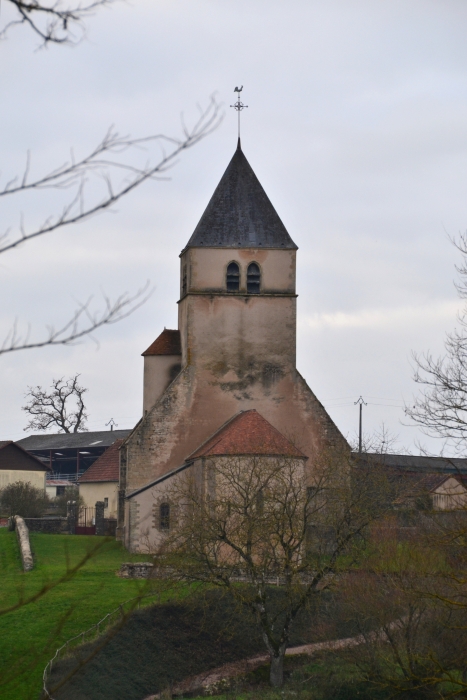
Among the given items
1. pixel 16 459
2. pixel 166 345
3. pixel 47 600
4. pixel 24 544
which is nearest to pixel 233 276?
pixel 166 345

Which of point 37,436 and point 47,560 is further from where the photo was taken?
point 37,436

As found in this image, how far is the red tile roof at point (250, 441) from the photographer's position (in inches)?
1287

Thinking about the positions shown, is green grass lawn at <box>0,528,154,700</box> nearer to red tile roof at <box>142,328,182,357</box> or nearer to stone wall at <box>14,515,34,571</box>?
stone wall at <box>14,515,34,571</box>

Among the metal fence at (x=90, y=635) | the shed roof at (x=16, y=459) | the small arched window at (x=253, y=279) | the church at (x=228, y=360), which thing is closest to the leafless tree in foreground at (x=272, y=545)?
the metal fence at (x=90, y=635)

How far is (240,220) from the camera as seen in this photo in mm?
39219

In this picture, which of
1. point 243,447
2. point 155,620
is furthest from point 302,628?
point 243,447

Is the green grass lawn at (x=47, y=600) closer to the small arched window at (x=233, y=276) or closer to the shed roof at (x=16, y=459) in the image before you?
the small arched window at (x=233, y=276)

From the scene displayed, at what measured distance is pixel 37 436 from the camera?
79.2 metres

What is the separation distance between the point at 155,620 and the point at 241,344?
13.3m

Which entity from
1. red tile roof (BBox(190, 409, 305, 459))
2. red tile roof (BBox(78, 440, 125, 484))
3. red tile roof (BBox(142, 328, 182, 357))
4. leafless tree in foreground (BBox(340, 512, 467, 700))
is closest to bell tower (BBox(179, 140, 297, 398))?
red tile roof (BBox(142, 328, 182, 357))

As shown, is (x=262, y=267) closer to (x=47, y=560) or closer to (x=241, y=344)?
(x=241, y=344)

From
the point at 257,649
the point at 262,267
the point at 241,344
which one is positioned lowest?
the point at 257,649

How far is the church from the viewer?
36844 millimetres

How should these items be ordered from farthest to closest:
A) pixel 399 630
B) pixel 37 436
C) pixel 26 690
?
pixel 37 436 < pixel 399 630 < pixel 26 690
